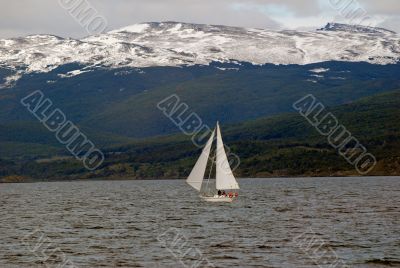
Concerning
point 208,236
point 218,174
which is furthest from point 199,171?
point 208,236

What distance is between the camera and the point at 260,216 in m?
116

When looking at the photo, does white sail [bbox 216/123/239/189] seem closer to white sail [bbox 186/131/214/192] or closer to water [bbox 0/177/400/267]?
water [bbox 0/177/400/267]

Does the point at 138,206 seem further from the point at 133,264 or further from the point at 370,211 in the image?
the point at 133,264

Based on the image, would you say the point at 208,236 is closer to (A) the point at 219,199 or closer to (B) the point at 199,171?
(B) the point at 199,171

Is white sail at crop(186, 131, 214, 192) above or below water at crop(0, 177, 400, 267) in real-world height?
above

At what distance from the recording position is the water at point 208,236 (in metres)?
72.1

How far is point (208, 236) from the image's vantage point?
9044 cm

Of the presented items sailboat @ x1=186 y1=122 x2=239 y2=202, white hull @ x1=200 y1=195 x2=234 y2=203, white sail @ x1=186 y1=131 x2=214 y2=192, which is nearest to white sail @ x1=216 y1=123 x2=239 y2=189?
sailboat @ x1=186 y1=122 x2=239 y2=202

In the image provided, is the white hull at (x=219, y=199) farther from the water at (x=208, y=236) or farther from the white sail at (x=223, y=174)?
the water at (x=208, y=236)

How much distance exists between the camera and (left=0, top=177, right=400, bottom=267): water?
72062mm

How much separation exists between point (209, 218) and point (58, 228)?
72.1ft

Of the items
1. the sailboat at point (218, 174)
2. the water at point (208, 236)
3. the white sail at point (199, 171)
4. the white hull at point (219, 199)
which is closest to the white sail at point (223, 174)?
the sailboat at point (218, 174)

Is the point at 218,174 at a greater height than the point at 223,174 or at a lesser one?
lesser

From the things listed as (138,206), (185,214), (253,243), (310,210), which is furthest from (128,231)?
(138,206)
